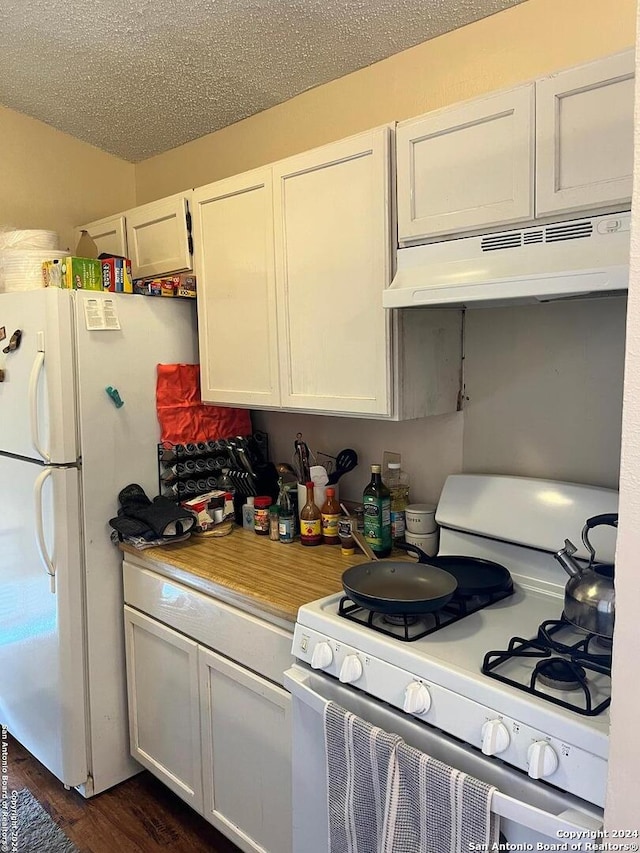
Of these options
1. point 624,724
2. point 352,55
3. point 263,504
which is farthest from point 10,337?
point 624,724

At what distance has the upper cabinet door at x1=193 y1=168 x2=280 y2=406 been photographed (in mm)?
2053

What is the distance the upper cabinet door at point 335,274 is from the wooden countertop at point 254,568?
1.58 feet

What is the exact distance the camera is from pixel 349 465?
226 centimetres

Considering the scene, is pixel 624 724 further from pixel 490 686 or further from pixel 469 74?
pixel 469 74

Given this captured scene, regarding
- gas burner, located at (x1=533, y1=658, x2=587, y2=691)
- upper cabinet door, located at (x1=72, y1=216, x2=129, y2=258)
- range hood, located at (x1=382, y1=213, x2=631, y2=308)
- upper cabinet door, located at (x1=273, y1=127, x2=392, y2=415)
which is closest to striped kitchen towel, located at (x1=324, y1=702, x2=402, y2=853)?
gas burner, located at (x1=533, y1=658, x2=587, y2=691)

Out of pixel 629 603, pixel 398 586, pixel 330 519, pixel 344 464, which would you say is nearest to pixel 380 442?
pixel 344 464

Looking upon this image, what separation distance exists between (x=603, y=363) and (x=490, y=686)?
0.91 meters

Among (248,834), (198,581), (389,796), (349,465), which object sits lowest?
(248,834)

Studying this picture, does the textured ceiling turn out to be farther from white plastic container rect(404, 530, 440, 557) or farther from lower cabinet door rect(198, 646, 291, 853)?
lower cabinet door rect(198, 646, 291, 853)

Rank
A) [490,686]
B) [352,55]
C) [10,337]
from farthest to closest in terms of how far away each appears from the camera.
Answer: [10,337] < [352,55] < [490,686]

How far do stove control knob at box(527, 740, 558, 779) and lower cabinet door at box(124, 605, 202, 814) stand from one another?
1148mm

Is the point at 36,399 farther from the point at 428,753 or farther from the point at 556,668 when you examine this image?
the point at 556,668

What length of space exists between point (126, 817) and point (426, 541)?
1.39 metres

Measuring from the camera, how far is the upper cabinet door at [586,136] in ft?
4.23
